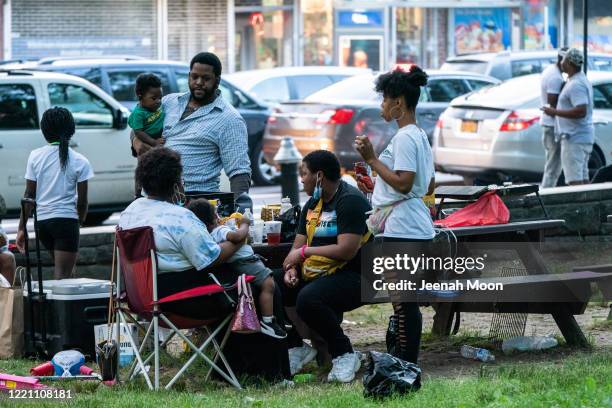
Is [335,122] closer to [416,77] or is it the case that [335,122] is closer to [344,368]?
[344,368]

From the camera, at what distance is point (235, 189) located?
8484 mm

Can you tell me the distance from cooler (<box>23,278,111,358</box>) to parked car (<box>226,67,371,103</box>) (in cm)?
1297

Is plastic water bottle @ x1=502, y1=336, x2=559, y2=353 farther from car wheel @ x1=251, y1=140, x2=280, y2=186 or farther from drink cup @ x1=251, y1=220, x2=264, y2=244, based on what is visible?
car wheel @ x1=251, y1=140, x2=280, y2=186

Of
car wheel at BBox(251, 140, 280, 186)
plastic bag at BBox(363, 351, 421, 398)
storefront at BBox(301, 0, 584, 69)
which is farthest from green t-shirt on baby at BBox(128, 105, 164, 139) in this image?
storefront at BBox(301, 0, 584, 69)

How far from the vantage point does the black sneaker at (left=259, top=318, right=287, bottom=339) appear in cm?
767

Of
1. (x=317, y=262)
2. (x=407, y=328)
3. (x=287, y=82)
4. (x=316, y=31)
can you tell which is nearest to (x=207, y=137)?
(x=317, y=262)

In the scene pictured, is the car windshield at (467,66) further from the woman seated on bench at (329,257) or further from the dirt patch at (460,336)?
the woman seated on bench at (329,257)

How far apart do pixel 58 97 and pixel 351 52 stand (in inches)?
806

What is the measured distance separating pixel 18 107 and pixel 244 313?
25.5ft

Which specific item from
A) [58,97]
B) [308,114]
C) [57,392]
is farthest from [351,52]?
[57,392]

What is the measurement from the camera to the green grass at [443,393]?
21.1 ft

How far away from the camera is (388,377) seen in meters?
6.79

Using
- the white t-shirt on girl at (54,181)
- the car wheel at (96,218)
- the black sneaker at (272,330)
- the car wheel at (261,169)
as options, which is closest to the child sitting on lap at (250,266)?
the black sneaker at (272,330)

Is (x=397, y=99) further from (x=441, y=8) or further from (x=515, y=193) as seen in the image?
(x=441, y=8)
